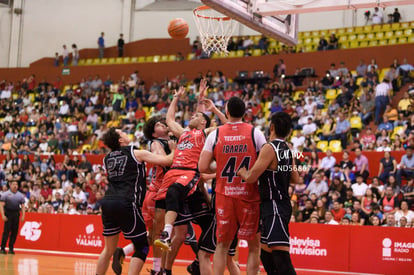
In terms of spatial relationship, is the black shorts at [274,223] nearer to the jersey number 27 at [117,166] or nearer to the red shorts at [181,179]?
the red shorts at [181,179]

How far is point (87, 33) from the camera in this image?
36.3 m

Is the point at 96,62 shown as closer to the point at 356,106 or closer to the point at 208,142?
the point at 356,106

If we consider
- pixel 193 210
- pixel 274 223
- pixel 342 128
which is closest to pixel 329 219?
pixel 342 128

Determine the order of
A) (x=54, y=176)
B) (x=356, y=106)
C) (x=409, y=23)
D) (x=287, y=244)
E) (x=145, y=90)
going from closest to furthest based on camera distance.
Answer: (x=287, y=244)
(x=356, y=106)
(x=54, y=176)
(x=409, y=23)
(x=145, y=90)

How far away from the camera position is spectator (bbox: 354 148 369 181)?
17438 mm

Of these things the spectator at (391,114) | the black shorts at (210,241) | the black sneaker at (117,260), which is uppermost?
the spectator at (391,114)

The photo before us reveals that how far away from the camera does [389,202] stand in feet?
51.0

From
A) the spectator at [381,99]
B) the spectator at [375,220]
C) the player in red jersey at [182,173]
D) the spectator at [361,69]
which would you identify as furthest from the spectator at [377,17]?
the player in red jersey at [182,173]

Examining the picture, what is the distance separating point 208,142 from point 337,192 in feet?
30.1

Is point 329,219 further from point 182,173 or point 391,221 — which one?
point 182,173

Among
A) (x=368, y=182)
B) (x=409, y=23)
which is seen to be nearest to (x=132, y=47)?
(x=409, y=23)

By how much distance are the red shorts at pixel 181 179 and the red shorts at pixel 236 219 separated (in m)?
0.98

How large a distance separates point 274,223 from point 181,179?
1.82 meters

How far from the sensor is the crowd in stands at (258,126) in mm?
16391
